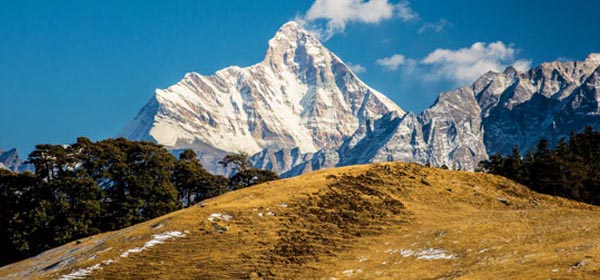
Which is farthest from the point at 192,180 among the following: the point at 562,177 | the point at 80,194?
the point at 562,177

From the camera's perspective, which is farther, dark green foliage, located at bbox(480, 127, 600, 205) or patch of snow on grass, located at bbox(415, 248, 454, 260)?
dark green foliage, located at bbox(480, 127, 600, 205)

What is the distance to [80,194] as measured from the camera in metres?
101

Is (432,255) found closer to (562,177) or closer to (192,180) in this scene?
(562,177)

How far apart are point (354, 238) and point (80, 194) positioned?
5944 centimetres

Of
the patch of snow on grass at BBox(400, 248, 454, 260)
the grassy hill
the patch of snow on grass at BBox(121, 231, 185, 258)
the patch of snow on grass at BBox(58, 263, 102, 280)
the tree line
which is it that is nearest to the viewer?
the grassy hill

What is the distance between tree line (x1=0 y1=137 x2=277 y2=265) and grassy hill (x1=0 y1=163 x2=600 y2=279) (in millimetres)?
25419

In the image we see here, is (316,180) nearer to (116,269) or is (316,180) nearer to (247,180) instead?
(116,269)

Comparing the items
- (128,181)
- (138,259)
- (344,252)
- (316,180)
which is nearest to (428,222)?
(344,252)

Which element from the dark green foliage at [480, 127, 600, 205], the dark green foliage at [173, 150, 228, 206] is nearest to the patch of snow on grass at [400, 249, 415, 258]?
the dark green foliage at [480, 127, 600, 205]

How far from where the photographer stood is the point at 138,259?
54969 millimetres

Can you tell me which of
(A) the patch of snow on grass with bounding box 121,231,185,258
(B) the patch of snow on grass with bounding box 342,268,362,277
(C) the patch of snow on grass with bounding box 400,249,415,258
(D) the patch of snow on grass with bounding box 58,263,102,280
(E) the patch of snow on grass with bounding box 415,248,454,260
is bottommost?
(B) the patch of snow on grass with bounding box 342,268,362,277

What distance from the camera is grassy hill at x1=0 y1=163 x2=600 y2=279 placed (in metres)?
45.7

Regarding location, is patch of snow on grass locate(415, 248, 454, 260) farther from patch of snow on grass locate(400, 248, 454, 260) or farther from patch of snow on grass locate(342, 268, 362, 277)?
patch of snow on grass locate(342, 268, 362, 277)

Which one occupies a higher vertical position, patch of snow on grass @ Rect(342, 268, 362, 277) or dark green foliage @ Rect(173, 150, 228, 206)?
dark green foliage @ Rect(173, 150, 228, 206)
